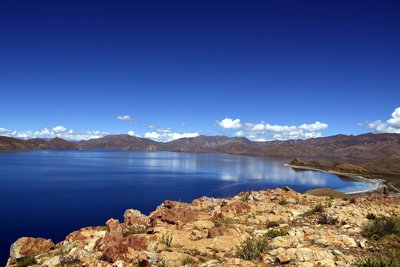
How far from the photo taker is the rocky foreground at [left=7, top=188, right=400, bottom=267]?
11664mm

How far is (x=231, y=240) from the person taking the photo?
13734mm

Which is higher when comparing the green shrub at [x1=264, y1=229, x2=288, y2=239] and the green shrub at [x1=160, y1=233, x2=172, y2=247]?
the green shrub at [x1=264, y1=229, x2=288, y2=239]

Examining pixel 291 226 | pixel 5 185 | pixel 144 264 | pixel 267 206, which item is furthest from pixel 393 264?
pixel 5 185

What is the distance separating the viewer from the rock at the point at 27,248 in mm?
18312

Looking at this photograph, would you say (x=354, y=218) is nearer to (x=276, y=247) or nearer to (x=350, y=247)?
(x=350, y=247)

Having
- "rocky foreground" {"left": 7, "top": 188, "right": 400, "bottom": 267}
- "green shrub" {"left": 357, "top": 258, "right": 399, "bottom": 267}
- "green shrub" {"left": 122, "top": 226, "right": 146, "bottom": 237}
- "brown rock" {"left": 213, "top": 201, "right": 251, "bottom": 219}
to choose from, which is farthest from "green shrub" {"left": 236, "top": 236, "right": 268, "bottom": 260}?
"green shrub" {"left": 122, "top": 226, "right": 146, "bottom": 237}

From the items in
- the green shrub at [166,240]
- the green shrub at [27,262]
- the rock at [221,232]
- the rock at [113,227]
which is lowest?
the green shrub at [27,262]

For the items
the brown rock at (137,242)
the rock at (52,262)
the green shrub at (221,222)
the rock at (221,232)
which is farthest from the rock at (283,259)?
the rock at (52,262)

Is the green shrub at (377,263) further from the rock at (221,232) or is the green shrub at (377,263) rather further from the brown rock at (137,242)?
the brown rock at (137,242)

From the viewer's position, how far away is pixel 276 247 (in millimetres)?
12758

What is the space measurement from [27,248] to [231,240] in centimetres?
1235

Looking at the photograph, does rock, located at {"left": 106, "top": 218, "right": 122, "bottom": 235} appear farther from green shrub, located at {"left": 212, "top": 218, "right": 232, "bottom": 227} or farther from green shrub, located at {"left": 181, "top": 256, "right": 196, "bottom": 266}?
green shrub, located at {"left": 181, "top": 256, "right": 196, "bottom": 266}

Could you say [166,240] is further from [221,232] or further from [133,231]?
[133,231]

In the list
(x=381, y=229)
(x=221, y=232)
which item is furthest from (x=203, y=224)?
(x=381, y=229)
